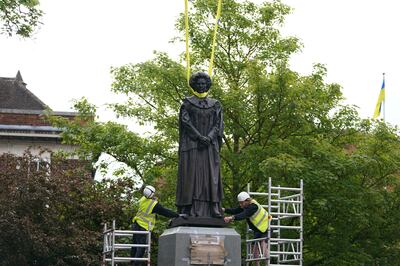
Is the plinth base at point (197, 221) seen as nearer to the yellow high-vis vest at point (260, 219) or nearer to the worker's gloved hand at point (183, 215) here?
Answer: the worker's gloved hand at point (183, 215)

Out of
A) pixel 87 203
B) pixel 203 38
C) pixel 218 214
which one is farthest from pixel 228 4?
pixel 218 214

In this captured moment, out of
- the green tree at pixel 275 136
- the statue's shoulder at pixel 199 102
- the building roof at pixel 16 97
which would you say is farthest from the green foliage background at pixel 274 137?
the building roof at pixel 16 97

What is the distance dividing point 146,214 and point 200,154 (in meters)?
3.34

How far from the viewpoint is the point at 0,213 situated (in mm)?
30734

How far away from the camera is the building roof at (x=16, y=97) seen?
51.0m

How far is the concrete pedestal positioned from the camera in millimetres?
19500

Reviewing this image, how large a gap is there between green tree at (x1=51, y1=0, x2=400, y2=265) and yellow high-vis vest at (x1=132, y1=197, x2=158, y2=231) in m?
8.32

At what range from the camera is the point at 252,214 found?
72.8ft

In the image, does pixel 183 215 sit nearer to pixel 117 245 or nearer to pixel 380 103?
pixel 117 245

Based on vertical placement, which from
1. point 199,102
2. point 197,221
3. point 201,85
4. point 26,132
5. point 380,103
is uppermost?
point 380,103

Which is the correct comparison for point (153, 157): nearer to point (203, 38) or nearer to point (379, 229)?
point (203, 38)

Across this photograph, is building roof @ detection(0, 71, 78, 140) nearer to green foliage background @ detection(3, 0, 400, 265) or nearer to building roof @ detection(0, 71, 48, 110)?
building roof @ detection(0, 71, 48, 110)

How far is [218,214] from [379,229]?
14498mm

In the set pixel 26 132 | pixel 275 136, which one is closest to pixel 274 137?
pixel 275 136
